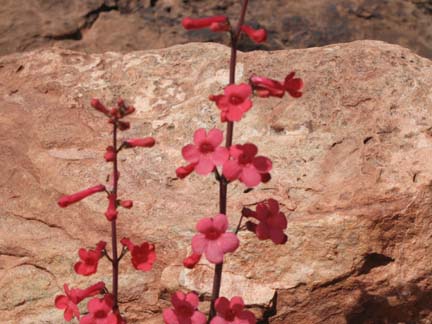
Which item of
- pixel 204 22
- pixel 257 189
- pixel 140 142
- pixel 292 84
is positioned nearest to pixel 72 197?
pixel 140 142

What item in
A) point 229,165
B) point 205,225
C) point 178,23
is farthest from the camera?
point 178,23

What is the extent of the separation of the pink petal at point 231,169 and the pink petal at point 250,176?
27 mm

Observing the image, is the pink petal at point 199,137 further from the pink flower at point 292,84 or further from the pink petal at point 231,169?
the pink flower at point 292,84

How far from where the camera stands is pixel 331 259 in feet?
11.6

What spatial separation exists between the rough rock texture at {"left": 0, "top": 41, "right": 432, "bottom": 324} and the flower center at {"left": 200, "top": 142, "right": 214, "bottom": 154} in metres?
1.08

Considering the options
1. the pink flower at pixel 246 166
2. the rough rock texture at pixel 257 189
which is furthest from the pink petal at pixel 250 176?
the rough rock texture at pixel 257 189

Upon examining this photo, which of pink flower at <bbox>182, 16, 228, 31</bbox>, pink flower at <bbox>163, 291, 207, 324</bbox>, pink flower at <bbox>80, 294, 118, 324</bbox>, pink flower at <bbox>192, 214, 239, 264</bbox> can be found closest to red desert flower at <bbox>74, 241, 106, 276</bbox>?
pink flower at <bbox>80, 294, 118, 324</bbox>

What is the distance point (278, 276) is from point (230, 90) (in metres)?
1.37

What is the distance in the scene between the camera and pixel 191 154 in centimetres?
257

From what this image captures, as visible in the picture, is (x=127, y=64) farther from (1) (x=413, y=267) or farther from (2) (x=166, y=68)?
(1) (x=413, y=267)

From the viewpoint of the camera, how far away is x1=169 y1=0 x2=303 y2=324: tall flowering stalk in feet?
8.07

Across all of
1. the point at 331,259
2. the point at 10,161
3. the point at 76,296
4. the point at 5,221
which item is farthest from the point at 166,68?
the point at 76,296

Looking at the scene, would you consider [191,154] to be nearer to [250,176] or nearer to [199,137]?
[199,137]

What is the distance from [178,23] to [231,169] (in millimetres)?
4420
